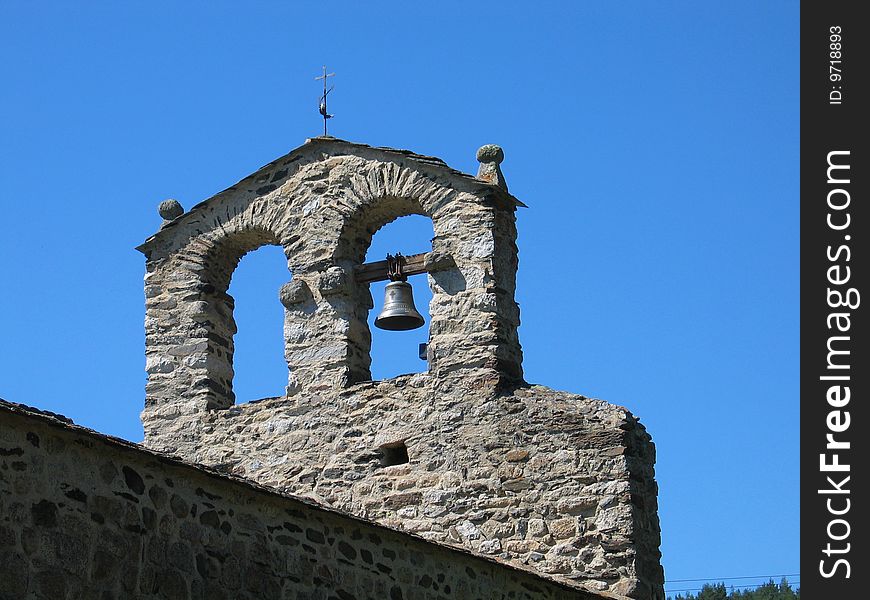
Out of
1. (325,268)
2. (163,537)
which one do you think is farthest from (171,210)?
(163,537)

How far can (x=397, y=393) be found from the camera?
37.2ft

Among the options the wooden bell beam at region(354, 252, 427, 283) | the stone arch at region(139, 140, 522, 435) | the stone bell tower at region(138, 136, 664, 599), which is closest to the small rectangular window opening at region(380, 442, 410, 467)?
the stone bell tower at region(138, 136, 664, 599)

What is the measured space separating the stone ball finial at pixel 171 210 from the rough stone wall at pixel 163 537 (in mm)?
4636

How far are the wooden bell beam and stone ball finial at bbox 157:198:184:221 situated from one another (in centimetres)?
165

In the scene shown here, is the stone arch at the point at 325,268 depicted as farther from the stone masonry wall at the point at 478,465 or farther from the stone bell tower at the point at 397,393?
the stone masonry wall at the point at 478,465

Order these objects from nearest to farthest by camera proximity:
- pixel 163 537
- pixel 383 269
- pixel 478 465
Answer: pixel 163 537 → pixel 478 465 → pixel 383 269

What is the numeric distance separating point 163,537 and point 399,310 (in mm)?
4486

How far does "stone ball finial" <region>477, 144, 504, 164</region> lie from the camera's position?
38.3 ft

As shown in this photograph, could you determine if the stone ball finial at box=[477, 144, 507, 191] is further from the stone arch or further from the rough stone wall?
the rough stone wall

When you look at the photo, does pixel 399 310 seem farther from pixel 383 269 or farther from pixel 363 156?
pixel 363 156

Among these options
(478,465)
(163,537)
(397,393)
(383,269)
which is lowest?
(163,537)

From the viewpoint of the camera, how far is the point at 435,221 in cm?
1153

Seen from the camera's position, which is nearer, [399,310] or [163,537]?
[163,537]

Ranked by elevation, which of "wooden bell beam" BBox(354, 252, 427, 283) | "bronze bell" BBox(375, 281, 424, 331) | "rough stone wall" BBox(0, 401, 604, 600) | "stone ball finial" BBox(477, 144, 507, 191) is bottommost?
"rough stone wall" BBox(0, 401, 604, 600)
